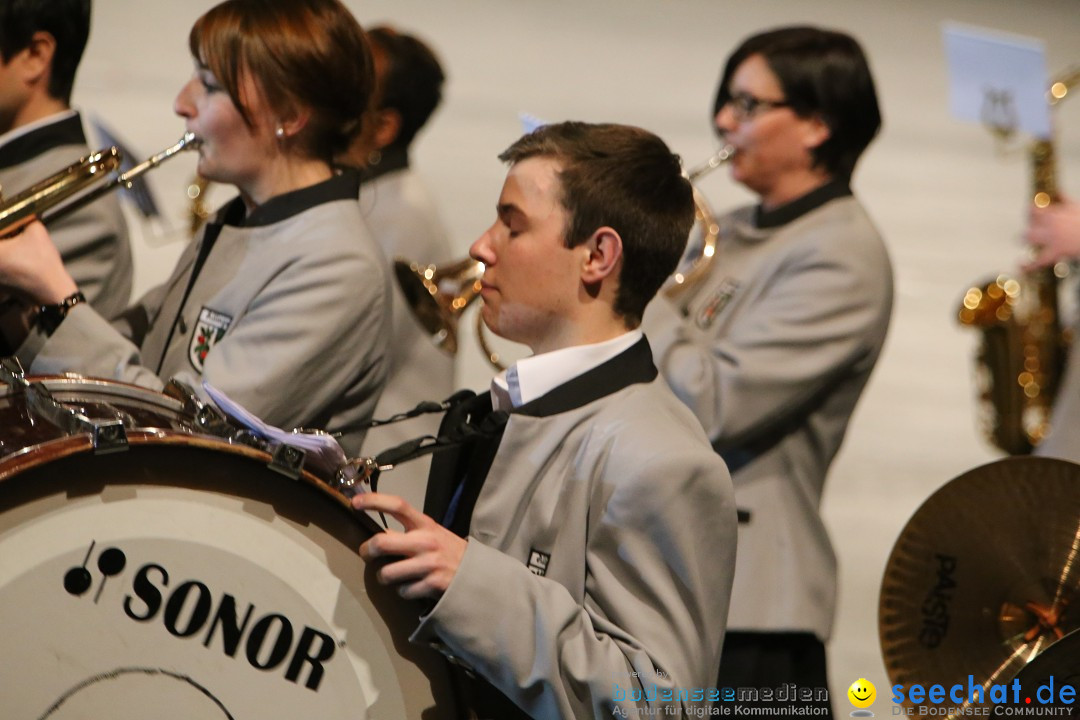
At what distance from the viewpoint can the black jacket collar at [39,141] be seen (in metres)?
2.30

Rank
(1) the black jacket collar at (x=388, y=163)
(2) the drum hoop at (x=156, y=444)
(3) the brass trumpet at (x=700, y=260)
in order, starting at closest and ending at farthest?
(2) the drum hoop at (x=156, y=444) < (3) the brass trumpet at (x=700, y=260) < (1) the black jacket collar at (x=388, y=163)

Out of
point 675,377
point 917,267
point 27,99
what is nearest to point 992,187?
point 917,267

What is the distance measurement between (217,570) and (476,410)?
44 centimetres

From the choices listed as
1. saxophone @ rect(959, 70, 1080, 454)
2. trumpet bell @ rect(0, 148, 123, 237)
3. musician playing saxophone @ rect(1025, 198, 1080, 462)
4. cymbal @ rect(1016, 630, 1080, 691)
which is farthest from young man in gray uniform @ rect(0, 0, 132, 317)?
saxophone @ rect(959, 70, 1080, 454)

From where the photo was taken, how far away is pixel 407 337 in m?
2.69

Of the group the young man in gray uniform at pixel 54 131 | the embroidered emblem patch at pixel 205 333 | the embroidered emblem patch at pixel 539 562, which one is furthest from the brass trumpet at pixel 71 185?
the embroidered emblem patch at pixel 539 562

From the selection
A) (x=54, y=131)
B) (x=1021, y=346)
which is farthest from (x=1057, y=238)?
(x=54, y=131)

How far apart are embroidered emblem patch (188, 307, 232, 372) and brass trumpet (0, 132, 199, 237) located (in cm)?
25

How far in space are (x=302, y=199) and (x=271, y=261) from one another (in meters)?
0.11

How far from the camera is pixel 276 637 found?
1417 millimetres

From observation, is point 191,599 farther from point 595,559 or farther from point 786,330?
point 786,330

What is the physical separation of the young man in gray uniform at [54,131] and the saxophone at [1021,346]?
2216 mm

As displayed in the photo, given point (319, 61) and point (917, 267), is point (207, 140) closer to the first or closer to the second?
point (319, 61)

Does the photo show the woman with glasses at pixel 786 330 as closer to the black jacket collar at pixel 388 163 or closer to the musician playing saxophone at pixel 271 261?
the musician playing saxophone at pixel 271 261
